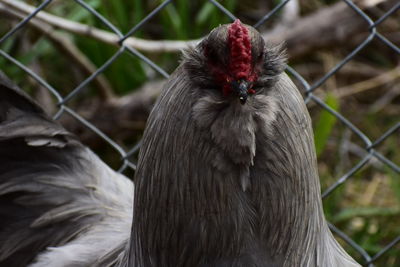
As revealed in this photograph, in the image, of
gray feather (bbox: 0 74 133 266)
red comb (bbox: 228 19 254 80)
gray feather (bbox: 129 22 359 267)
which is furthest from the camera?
gray feather (bbox: 0 74 133 266)

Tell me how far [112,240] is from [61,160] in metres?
0.35

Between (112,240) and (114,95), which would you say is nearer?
(112,240)

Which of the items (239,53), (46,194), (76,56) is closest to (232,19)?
(46,194)

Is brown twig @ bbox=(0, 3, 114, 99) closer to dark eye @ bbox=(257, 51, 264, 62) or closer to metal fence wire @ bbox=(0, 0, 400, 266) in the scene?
metal fence wire @ bbox=(0, 0, 400, 266)

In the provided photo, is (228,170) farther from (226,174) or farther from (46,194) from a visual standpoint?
(46,194)

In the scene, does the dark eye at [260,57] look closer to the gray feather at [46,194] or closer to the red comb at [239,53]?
the red comb at [239,53]

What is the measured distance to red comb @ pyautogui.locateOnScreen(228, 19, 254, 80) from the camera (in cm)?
175

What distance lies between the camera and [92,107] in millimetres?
3842

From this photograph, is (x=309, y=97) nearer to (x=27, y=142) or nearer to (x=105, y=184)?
(x=105, y=184)

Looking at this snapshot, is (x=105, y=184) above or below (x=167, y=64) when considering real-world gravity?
below

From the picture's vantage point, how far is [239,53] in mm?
1748

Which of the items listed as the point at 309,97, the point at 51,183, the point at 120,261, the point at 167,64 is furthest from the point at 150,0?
the point at 120,261

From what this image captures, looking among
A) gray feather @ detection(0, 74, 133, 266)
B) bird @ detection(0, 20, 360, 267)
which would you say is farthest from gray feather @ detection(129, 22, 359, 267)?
gray feather @ detection(0, 74, 133, 266)

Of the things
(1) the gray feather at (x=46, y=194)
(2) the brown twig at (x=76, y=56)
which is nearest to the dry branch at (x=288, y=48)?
(2) the brown twig at (x=76, y=56)
